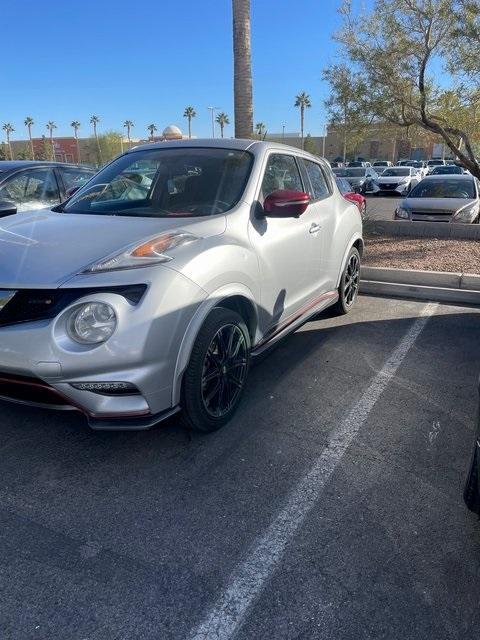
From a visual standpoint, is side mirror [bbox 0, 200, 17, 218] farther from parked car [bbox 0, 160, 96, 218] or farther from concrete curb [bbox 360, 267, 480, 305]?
concrete curb [bbox 360, 267, 480, 305]

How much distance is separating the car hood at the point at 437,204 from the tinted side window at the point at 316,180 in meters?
6.41

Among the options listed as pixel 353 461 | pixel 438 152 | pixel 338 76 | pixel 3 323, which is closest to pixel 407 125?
pixel 338 76

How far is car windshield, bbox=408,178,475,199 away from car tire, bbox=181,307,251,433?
972 cm

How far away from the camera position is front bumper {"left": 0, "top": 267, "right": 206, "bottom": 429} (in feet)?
8.21

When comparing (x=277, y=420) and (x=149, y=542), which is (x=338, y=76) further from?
(x=149, y=542)

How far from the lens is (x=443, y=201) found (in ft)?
35.3

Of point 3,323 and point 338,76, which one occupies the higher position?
point 338,76

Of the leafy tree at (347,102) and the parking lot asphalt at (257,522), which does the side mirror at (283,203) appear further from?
the leafy tree at (347,102)

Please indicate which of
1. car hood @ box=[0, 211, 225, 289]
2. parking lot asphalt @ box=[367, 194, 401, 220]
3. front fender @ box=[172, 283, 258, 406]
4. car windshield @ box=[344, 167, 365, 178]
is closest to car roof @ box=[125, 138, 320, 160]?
car hood @ box=[0, 211, 225, 289]

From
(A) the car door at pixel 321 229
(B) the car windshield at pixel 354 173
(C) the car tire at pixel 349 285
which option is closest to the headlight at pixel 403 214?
(C) the car tire at pixel 349 285

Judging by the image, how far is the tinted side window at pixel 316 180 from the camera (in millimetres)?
4719

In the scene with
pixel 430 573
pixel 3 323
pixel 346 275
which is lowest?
pixel 430 573

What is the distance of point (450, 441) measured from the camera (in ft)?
10.3

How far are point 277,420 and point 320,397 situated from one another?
487mm
